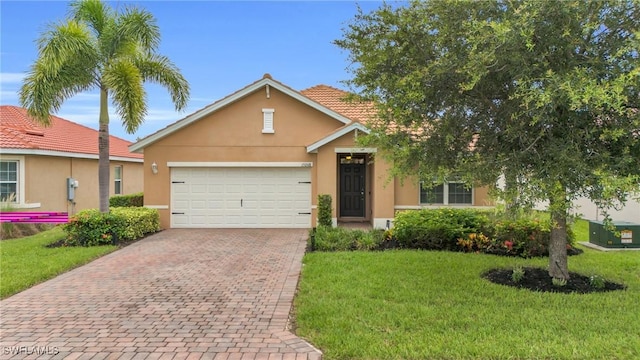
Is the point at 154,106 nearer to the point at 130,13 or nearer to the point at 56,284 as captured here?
the point at 130,13

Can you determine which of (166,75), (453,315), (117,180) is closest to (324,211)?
(166,75)

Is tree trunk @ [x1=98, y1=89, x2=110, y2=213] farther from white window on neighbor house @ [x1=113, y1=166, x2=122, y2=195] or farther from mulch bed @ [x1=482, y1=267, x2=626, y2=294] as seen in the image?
mulch bed @ [x1=482, y1=267, x2=626, y2=294]

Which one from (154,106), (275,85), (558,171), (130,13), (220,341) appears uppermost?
(130,13)

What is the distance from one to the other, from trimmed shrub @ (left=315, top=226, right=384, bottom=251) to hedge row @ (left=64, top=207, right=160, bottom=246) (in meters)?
5.53

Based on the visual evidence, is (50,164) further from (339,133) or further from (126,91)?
(339,133)

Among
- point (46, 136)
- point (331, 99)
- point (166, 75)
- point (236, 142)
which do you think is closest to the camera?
point (166, 75)

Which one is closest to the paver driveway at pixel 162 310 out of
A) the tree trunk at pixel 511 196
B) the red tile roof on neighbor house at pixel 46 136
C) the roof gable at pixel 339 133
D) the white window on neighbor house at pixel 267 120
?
the tree trunk at pixel 511 196

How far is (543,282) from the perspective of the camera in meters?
7.10

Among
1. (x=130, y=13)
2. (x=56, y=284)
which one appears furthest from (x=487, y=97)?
(x=130, y=13)

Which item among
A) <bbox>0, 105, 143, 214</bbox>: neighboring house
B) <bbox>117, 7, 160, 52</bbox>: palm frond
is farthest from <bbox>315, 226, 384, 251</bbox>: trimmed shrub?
<bbox>0, 105, 143, 214</bbox>: neighboring house

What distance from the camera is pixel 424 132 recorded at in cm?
710

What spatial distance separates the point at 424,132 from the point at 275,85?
27.8 ft

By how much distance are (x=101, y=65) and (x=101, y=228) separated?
190 inches

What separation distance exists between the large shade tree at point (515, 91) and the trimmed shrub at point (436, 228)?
3.13 meters
